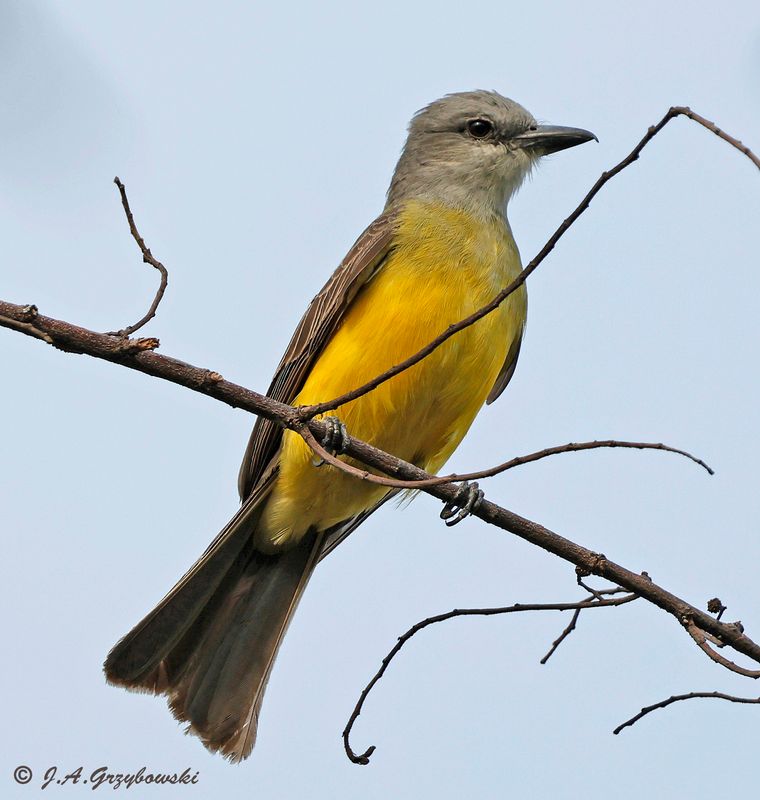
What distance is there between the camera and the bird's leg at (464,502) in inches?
180

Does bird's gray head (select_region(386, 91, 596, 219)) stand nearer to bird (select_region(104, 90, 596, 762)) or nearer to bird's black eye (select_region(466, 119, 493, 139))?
bird's black eye (select_region(466, 119, 493, 139))

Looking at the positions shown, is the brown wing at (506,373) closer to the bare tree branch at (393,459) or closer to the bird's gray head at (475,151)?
the bird's gray head at (475,151)

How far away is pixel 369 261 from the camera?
5617 millimetres

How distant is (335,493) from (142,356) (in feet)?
7.14

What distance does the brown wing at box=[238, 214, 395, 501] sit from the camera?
560cm

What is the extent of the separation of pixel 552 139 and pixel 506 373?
4.64 ft

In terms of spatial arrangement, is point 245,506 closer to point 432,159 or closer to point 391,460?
point 391,460

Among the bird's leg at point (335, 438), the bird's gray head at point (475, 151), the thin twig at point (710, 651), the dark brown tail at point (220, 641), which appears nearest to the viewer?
the thin twig at point (710, 651)

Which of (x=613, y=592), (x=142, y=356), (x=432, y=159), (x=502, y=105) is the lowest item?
(x=142, y=356)

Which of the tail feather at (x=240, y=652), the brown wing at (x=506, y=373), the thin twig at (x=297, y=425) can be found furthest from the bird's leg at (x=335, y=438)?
the brown wing at (x=506, y=373)

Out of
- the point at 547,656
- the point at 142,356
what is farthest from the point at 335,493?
the point at 142,356

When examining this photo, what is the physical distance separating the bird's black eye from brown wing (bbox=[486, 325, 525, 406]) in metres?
1.31

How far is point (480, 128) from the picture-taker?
6832 millimetres

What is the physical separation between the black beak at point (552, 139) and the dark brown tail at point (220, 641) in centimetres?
266
